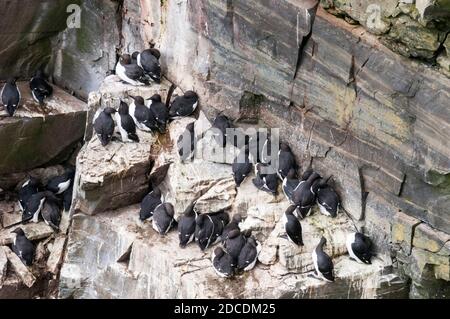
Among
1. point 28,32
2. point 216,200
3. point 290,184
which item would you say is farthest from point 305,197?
point 28,32

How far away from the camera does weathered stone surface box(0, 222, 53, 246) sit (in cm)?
1388

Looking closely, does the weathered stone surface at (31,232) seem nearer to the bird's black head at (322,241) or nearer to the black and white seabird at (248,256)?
the black and white seabird at (248,256)

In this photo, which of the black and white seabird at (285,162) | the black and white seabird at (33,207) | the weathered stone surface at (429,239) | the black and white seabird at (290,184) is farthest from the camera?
the black and white seabird at (33,207)

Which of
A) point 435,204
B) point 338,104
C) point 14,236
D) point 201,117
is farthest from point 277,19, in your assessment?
point 14,236

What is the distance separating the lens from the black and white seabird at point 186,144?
12.7m

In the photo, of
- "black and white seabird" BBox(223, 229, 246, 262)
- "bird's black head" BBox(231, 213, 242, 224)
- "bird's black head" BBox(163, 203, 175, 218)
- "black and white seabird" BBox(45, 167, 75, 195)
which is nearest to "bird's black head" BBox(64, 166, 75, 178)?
"black and white seabird" BBox(45, 167, 75, 195)

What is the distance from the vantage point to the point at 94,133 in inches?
522

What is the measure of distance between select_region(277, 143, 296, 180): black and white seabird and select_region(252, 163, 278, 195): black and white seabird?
0.32ft

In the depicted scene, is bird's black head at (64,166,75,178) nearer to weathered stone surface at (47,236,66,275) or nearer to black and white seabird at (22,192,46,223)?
black and white seabird at (22,192,46,223)

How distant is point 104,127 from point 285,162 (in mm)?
2411

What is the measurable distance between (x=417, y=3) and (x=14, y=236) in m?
6.79

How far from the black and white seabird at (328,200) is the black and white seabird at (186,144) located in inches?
70.6

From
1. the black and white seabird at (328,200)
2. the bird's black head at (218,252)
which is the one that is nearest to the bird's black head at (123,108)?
the bird's black head at (218,252)

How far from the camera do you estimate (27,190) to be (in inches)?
573
